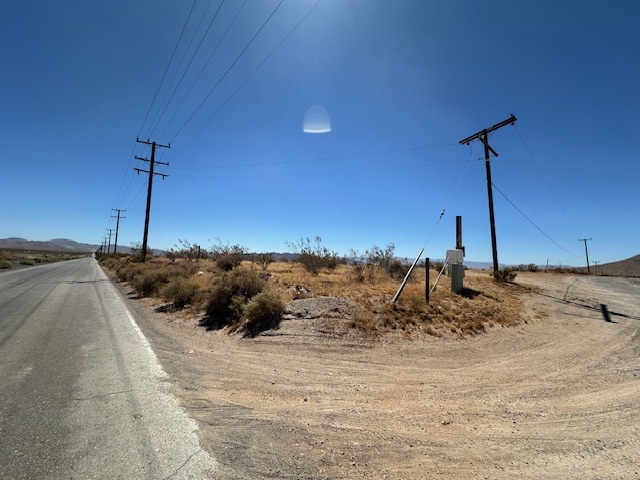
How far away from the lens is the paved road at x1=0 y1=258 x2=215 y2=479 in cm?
309

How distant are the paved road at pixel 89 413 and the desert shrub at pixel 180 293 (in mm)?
4565

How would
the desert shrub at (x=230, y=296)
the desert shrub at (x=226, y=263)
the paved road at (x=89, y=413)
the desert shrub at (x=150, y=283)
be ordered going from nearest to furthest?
the paved road at (x=89, y=413) → the desert shrub at (x=230, y=296) → the desert shrub at (x=150, y=283) → the desert shrub at (x=226, y=263)

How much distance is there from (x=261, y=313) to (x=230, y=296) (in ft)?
6.24

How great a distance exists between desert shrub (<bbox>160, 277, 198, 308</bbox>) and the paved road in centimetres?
456

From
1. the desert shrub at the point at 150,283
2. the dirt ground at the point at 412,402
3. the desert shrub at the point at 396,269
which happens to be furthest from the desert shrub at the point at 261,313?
the desert shrub at the point at 396,269

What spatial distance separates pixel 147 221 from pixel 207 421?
110 ft

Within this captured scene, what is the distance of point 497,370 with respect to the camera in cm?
619

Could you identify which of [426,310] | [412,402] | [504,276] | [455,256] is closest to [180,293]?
[426,310]

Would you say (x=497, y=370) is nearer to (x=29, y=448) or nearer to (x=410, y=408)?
(x=410, y=408)

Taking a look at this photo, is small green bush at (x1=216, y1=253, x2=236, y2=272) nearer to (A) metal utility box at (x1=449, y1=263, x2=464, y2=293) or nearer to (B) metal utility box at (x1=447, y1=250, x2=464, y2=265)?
(B) metal utility box at (x1=447, y1=250, x2=464, y2=265)

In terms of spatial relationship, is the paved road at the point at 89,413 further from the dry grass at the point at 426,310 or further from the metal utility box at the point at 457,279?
the metal utility box at the point at 457,279

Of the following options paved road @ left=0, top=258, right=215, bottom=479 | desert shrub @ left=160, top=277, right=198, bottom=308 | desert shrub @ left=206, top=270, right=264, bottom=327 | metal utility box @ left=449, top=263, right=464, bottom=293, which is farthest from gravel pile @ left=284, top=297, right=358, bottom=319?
metal utility box @ left=449, top=263, right=464, bottom=293

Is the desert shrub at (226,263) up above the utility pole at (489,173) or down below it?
below

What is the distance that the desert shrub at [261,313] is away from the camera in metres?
8.99
